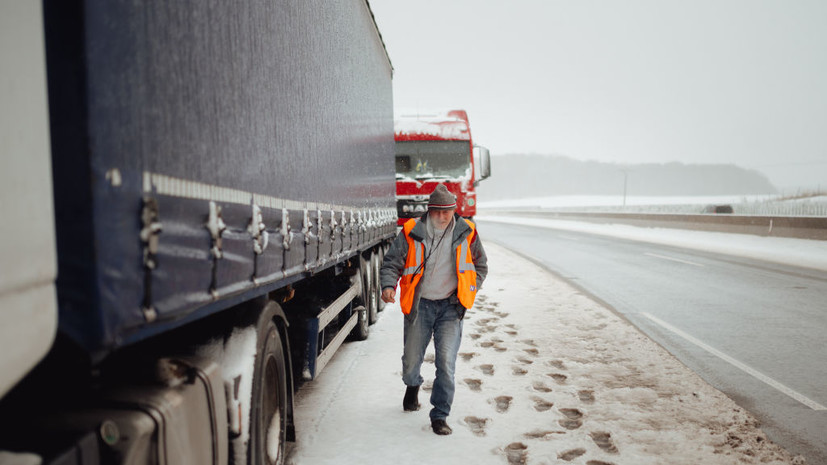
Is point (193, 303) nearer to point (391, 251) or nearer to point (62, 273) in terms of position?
point (62, 273)

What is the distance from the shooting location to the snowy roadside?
3836 mm

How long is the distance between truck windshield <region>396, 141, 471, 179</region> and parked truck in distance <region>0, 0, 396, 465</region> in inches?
403

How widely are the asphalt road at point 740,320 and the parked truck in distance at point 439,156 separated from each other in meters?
2.91

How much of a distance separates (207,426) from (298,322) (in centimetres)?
196

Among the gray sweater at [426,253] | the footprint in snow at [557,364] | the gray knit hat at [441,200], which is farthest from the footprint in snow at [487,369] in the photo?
the gray knit hat at [441,200]

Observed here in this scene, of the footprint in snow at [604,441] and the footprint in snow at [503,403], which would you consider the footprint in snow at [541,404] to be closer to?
the footprint in snow at [503,403]

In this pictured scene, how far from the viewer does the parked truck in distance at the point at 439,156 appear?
13.7 meters

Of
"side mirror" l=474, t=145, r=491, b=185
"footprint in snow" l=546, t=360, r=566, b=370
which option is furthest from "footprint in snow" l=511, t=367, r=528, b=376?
"side mirror" l=474, t=145, r=491, b=185

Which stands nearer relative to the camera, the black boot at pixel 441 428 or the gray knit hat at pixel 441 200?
the black boot at pixel 441 428

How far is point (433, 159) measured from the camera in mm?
13969

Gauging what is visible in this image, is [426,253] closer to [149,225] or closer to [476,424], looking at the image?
[476,424]

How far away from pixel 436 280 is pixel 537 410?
129 cm

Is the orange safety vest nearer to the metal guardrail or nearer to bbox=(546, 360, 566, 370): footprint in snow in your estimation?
bbox=(546, 360, 566, 370): footprint in snow

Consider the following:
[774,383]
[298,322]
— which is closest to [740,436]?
[774,383]
